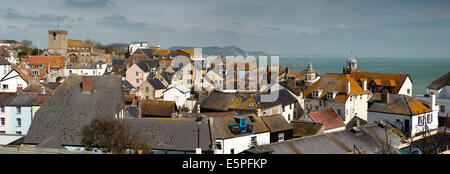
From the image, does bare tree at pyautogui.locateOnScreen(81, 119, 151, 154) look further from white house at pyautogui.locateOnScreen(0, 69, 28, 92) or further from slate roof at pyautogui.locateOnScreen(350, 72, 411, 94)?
slate roof at pyautogui.locateOnScreen(350, 72, 411, 94)

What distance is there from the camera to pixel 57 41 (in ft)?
250

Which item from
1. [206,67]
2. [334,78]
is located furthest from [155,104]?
[206,67]

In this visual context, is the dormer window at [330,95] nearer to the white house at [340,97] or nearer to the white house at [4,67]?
the white house at [340,97]

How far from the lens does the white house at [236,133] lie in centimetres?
2089

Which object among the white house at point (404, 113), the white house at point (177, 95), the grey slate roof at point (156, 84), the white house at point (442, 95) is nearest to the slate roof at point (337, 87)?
the white house at point (404, 113)

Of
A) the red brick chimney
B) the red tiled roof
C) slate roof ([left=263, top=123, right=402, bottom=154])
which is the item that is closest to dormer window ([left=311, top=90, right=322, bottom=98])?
the red tiled roof

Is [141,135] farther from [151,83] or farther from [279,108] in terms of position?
[151,83]

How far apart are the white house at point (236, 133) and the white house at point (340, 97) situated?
11.4 metres

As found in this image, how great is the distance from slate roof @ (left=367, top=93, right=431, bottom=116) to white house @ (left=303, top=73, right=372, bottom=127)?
2.44 meters

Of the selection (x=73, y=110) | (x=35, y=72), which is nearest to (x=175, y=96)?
(x=73, y=110)

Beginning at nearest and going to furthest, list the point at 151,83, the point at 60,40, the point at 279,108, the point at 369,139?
the point at 369,139 < the point at 279,108 < the point at 151,83 < the point at 60,40
